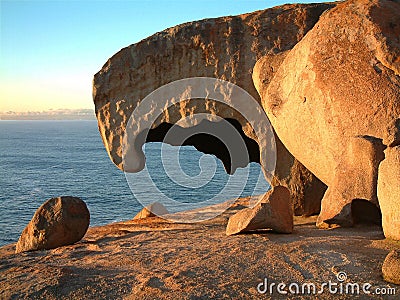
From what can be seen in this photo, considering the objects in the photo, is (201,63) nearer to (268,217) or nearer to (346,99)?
(346,99)

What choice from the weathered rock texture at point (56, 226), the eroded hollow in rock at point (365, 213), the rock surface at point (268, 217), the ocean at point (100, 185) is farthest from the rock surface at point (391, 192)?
the ocean at point (100, 185)

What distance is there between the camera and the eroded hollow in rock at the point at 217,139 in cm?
1158

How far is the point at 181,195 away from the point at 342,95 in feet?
68.8

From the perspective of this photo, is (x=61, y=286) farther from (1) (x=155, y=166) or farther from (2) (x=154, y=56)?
(1) (x=155, y=166)

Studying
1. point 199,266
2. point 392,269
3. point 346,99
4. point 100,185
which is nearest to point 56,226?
point 199,266

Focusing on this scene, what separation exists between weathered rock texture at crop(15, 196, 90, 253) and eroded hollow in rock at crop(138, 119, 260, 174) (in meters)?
3.21

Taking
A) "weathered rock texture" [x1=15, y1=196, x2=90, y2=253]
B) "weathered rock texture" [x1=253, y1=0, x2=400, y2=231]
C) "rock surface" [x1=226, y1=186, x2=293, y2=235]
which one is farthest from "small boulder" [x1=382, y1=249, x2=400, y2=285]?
"weathered rock texture" [x1=15, y1=196, x2=90, y2=253]

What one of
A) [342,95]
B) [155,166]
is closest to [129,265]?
[342,95]

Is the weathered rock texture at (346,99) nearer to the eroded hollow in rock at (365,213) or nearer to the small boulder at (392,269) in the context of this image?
the eroded hollow in rock at (365,213)

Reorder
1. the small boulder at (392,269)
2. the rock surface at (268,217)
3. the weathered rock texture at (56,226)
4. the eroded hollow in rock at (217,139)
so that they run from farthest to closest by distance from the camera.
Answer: the eroded hollow in rock at (217,139) < the weathered rock texture at (56,226) < the rock surface at (268,217) < the small boulder at (392,269)

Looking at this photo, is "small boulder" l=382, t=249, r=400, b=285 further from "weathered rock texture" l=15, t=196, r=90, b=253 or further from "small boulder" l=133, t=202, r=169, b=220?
"small boulder" l=133, t=202, r=169, b=220

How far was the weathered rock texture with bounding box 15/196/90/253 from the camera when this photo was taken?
8062 millimetres

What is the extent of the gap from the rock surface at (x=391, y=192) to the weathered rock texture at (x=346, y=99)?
78cm

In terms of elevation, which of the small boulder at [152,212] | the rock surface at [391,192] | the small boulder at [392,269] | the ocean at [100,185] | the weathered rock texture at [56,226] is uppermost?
the rock surface at [391,192]
